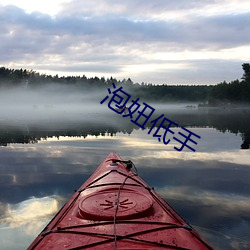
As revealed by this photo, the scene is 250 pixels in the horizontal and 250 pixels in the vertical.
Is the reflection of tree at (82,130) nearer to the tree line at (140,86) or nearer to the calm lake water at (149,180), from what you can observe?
the calm lake water at (149,180)

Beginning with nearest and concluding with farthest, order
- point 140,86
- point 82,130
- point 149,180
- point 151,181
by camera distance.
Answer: point 151,181
point 149,180
point 82,130
point 140,86

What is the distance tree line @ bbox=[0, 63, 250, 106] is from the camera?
359 ft

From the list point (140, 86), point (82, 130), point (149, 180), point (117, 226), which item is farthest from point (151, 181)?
point (140, 86)

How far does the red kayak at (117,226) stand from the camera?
4.22 metres

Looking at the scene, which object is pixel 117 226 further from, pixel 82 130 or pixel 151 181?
pixel 82 130

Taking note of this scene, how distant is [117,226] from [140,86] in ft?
530

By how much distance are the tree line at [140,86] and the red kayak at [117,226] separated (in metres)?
104

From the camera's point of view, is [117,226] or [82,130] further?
[82,130]

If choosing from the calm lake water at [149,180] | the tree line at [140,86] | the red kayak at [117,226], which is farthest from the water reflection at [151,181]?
the tree line at [140,86]

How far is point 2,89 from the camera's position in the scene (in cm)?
13762

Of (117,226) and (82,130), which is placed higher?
(117,226)

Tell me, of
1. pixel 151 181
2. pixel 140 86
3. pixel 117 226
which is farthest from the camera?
pixel 140 86

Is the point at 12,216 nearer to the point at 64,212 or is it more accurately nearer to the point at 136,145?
the point at 64,212

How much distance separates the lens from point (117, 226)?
466 cm
